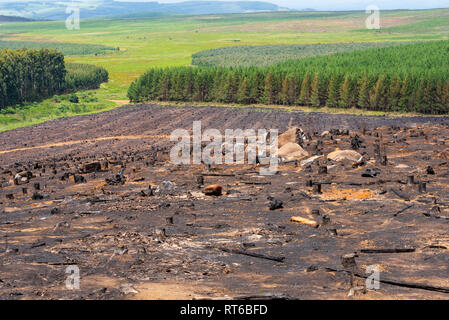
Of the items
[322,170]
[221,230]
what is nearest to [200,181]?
[322,170]

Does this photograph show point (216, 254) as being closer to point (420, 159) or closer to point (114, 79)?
point (420, 159)

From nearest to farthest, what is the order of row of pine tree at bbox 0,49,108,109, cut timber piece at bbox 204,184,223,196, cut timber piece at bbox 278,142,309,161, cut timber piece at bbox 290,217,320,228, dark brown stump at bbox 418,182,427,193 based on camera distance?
cut timber piece at bbox 290,217,320,228
dark brown stump at bbox 418,182,427,193
cut timber piece at bbox 204,184,223,196
cut timber piece at bbox 278,142,309,161
row of pine tree at bbox 0,49,108,109

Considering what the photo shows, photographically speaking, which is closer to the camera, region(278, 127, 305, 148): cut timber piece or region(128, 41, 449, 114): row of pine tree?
region(278, 127, 305, 148): cut timber piece

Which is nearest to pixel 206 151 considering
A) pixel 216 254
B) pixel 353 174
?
pixel 353 174

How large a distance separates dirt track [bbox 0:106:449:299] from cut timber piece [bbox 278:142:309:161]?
4.07ft

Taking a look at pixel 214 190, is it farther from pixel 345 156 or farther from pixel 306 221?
pixel 345 156

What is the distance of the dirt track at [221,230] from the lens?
1452cm

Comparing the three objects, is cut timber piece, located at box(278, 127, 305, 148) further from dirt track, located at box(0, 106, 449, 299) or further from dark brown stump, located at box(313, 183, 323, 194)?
dark brown stump, located at box(313, 183, 323, 194)

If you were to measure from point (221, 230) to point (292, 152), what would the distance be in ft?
54.7

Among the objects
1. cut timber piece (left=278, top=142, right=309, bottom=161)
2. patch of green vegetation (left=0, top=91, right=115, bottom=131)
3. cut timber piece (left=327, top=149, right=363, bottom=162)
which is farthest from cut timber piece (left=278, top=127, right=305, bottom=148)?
patch of green vegetation (left=0, top=91, right=115, bottom=131)

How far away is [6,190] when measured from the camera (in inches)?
1252

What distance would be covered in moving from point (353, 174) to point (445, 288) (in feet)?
50.3

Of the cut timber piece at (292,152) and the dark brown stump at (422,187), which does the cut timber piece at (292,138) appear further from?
the dark brown stump at (422,187)

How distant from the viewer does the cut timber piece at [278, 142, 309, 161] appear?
35.1m
